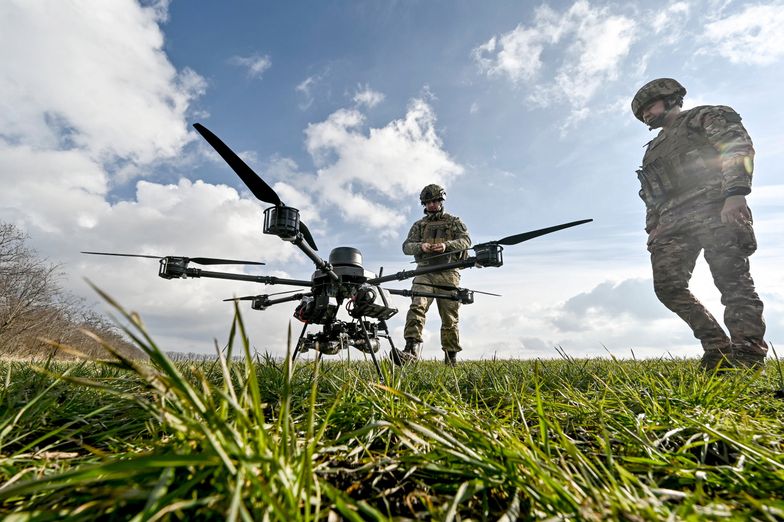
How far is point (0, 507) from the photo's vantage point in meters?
0.92

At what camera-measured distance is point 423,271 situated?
12.4ft

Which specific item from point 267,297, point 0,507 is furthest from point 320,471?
point 267,297

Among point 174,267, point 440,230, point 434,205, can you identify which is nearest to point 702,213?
point 440,230

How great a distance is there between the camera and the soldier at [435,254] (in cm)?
769

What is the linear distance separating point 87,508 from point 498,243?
3530 millimetres

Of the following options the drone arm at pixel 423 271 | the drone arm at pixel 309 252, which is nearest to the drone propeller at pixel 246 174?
the drone arm at pixel 309 252

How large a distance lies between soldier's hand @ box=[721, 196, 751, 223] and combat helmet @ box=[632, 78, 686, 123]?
2028 millimetres

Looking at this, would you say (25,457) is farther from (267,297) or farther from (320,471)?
(267,297)

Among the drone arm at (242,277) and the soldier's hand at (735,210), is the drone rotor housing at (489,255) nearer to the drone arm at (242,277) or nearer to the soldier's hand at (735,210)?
the drone arm at (242,277)

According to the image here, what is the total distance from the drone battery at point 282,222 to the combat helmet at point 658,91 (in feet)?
19.5

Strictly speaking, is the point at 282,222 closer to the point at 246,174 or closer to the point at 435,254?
the point at 246,174

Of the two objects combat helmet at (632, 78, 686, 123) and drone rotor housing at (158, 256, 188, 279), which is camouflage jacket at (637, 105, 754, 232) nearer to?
combat helmet at (632, 78, 686, 123)

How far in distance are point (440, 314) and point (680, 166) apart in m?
5.02

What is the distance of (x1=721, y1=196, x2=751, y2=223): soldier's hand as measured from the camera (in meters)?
4.52
